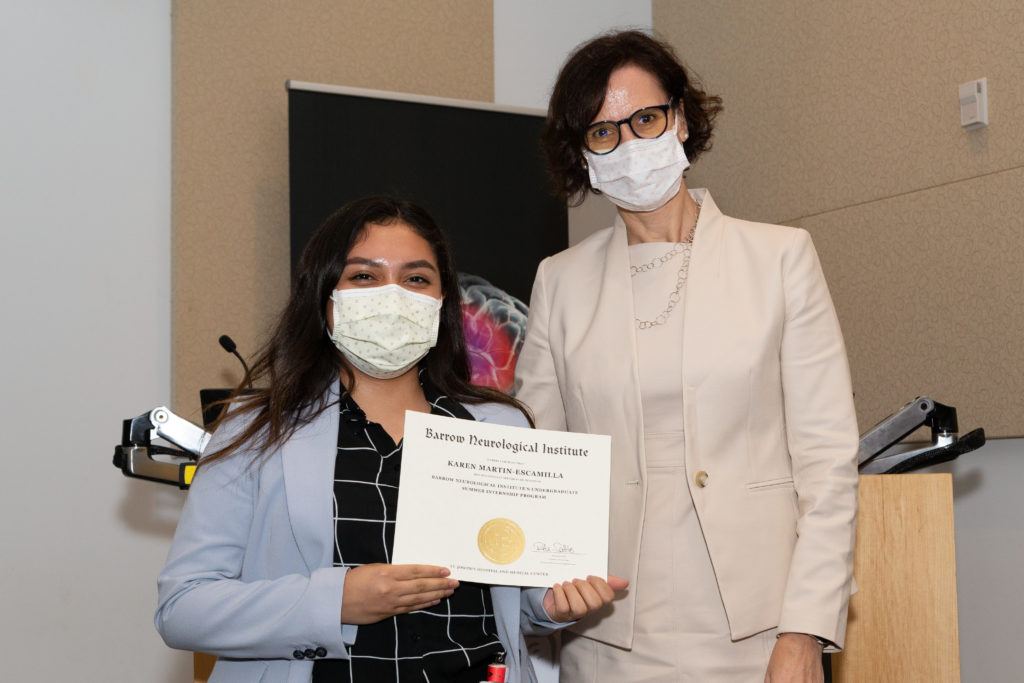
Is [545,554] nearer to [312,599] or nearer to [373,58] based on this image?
[312,599]

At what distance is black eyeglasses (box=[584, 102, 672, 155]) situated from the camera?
2.04m

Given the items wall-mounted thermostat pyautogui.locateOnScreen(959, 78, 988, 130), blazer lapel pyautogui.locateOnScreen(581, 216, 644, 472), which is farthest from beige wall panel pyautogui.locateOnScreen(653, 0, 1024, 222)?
blazer lapel pyautogui.locateOnScreen(581, 216, 644, 472)

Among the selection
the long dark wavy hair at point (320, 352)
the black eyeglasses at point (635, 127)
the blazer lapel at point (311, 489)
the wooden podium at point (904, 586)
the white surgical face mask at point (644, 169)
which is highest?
the black eyeglasses at point (635, 127)

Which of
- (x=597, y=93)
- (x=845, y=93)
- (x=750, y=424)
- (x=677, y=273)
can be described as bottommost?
(x=750, y=424)

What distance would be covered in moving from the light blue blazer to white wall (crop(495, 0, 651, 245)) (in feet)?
9.99

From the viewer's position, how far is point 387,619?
5.42 ft

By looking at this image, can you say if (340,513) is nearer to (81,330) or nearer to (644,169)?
(644,169)

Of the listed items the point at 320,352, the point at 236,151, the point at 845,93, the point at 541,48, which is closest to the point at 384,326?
the point at 320,352

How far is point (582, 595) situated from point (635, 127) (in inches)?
35.5

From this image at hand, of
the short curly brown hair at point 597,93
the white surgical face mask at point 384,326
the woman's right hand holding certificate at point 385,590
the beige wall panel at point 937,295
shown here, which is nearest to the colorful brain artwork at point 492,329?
the beige wall panel at point 937,295

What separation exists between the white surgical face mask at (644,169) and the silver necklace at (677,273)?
0.09 m

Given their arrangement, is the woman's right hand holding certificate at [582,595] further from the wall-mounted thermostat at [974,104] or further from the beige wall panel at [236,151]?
the beige wall panel at [236,151]

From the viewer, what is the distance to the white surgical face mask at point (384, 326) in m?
1.80

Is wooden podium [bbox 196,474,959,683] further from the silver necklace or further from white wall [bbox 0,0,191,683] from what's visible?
white wall [bbox 0,0,191,683]
